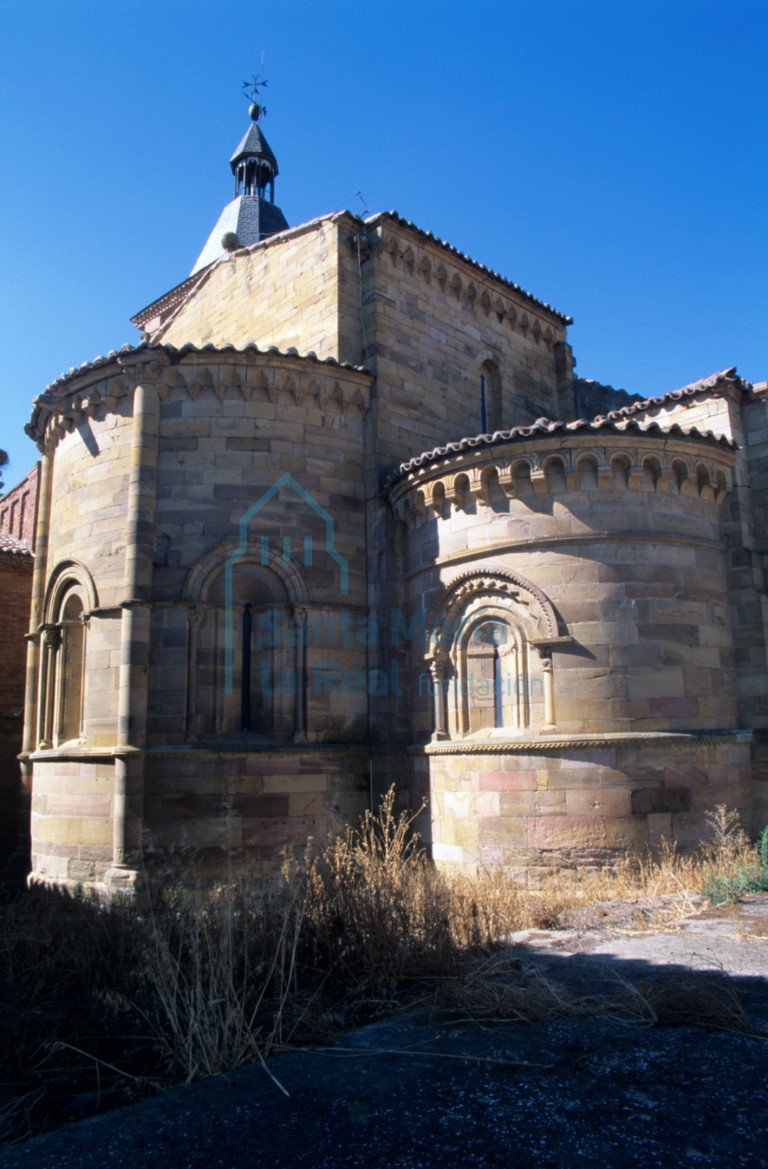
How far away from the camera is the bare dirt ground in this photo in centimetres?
357

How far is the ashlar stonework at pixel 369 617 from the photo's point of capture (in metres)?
10.6

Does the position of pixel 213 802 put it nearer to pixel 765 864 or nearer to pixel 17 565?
pixel 765 864

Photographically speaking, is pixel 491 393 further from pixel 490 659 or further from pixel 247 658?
pixel 247 658

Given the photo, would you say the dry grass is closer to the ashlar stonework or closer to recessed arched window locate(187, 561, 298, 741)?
the ashlar stonework

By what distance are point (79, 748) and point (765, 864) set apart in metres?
8.71

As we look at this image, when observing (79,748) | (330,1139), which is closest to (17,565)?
(79,748)

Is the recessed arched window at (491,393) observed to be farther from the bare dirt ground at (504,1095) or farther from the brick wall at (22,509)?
the bare dirt ground at (504,1095)

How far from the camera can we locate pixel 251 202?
27625 millimetres

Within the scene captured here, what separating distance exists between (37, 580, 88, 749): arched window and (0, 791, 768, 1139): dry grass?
14.3 feet

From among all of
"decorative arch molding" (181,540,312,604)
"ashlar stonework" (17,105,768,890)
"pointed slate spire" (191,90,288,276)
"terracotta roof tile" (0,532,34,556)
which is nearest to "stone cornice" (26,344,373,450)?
"ashlar stonework" (17,105,768,890)

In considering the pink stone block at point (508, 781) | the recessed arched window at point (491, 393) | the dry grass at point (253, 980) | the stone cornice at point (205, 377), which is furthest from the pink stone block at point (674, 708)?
the recessed arched window at point (491, 393)

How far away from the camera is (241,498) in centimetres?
1211

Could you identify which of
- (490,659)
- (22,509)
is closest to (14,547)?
(22,509)

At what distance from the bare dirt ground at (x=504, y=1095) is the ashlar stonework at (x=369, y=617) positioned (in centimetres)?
491
